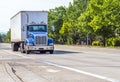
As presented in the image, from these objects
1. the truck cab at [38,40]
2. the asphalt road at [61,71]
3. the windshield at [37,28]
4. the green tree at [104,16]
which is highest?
the green tree at [104,16]

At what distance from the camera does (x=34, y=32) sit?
43.4m

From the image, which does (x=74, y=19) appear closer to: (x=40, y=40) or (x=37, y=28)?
(x=37, y=28)

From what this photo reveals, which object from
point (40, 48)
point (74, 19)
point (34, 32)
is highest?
point (74, 19)

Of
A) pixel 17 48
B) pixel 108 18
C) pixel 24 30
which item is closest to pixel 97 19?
pixel 108 18

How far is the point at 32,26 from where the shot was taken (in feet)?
144

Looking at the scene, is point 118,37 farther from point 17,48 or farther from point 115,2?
point 17,48

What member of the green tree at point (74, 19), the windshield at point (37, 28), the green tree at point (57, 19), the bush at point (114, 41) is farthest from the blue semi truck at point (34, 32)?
the green tree at point (57, 19)

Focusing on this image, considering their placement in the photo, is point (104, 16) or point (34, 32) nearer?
point (34, 32)

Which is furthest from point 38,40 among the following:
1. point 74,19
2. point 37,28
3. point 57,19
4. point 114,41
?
point 57,19

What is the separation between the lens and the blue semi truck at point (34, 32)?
42781 mm

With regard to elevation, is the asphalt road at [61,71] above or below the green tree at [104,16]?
below

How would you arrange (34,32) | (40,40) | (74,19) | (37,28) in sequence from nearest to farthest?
1. (40,40)
2. (34,32)
3. (37,28)
4. (74,19)

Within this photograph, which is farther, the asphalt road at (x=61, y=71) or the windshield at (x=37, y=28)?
the windshield at (x=37, y=28)

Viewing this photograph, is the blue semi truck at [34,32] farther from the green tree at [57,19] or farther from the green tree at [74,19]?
the green tree at [57,19]
